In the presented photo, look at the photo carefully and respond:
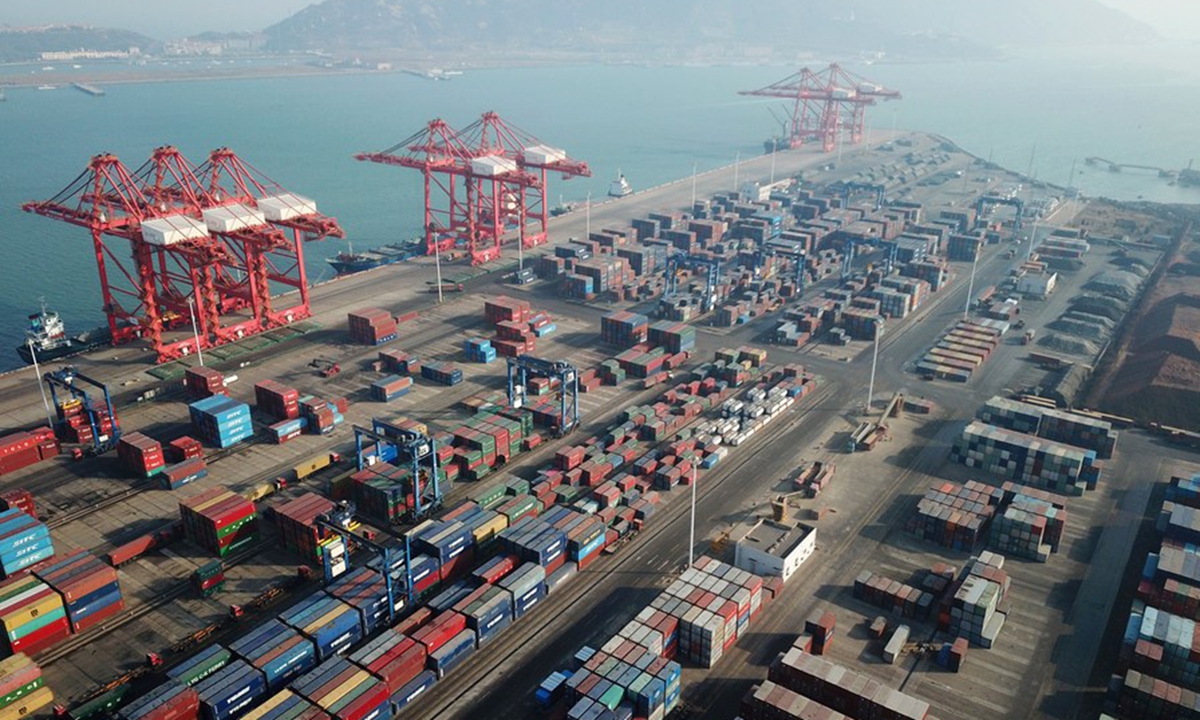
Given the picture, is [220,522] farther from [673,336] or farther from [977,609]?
[673,336]

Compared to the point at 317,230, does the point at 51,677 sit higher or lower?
lower

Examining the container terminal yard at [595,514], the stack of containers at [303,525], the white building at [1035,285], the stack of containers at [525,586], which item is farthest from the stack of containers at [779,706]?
the white building at [1035,285]

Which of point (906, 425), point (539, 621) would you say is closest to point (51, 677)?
point (539, 621)

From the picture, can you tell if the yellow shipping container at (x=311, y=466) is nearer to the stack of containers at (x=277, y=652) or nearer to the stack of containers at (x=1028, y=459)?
the stack of containers at (x=277, y=652)

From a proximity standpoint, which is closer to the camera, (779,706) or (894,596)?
(779,706)

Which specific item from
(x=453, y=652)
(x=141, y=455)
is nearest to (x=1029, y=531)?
(x=453, y=652)

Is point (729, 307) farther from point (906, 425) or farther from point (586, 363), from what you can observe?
point (906, 425)

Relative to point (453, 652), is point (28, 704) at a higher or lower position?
higher
